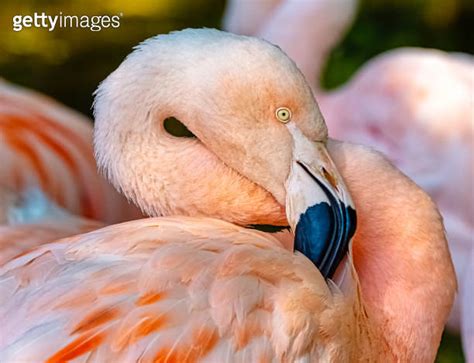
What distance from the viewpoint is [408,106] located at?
3.96 m

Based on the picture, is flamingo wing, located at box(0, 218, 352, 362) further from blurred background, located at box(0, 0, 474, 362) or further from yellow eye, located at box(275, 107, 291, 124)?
blurred background, located at box(0, 0, 474, 362)

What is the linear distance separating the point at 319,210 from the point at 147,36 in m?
2.82

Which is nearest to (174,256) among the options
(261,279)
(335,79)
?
(261,279)

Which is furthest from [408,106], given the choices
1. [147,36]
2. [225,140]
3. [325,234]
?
[325,234]

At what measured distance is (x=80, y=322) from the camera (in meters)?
1.78

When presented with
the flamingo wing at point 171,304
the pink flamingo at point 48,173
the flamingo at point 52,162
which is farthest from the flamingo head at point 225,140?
the flamingo at point 52,162

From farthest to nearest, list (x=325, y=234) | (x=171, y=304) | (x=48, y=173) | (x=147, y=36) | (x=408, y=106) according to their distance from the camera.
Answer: (x=147, y=36)
(x=408, y=106)
(x=48, y=173)
(x=325, y=234)
(x=171, y=304)

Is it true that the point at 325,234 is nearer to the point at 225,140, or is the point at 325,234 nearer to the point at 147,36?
the point at 225,140

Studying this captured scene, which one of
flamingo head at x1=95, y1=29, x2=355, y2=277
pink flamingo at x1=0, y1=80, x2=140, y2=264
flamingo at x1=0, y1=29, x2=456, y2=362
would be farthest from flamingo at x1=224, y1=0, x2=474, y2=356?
flamingo head at x1=95, y1=29, x2=355, y2=277

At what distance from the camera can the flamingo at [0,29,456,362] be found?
1.79 m

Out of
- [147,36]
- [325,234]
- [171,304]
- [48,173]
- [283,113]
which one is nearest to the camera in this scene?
[171,304]

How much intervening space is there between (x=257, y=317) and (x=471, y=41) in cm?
421

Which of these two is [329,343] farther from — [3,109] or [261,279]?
[3,109]

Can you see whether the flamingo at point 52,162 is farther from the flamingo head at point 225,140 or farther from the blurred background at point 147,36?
the flamingo head at point 225,140
